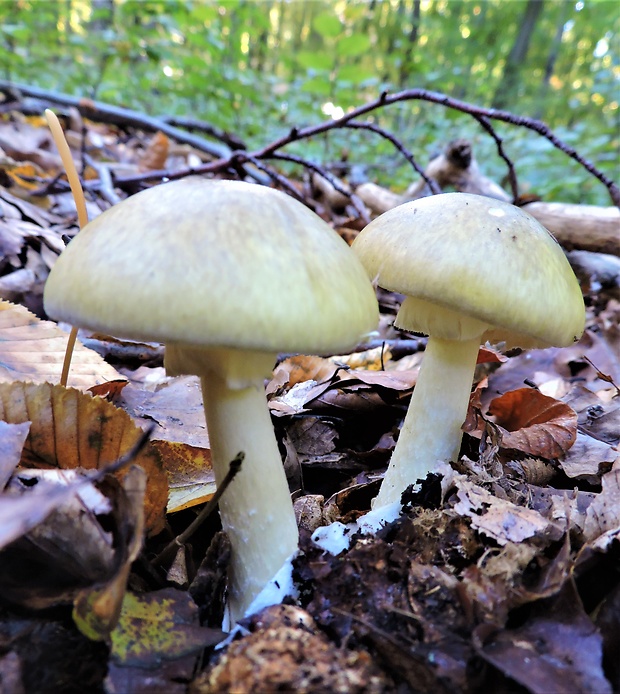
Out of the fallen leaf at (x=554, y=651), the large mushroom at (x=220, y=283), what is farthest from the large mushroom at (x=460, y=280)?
the fallen leaf at (x=554, y=651)

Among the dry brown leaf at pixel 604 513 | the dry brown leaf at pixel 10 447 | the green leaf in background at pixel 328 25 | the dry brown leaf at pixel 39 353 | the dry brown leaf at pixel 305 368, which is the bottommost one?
the dry brown leaf at pixel 305 368

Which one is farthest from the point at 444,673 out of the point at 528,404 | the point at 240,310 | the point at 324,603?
the point at 528,404

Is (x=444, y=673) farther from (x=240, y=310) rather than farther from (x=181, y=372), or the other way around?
(x=181, y=372)

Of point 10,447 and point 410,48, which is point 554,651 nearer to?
point 10,447

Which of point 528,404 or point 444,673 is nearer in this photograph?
point 444,673

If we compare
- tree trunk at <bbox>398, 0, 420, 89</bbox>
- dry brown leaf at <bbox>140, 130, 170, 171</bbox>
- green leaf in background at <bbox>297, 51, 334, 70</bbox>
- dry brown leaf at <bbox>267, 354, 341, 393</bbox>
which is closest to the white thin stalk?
dry brown leaf at <bbox>267, 354, 341, 393</bbox>

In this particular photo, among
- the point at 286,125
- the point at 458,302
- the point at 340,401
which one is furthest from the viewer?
the point at 286,125

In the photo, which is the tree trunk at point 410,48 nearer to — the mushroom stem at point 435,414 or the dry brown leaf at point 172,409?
the dry brown leaf at point 172,409
